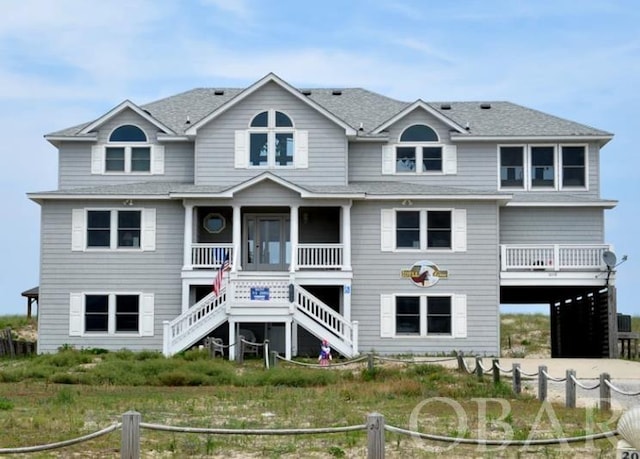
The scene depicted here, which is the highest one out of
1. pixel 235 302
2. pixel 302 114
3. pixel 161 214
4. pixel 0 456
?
pixel 302 114

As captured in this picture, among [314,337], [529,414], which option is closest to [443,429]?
[529,414]

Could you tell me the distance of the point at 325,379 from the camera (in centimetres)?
2883

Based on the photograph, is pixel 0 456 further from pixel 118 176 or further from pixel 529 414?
pixel 118 176

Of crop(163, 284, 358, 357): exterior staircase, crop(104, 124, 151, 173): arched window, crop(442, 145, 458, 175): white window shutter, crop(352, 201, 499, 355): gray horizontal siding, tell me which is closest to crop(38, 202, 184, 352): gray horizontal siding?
crop(104, 124, 151, 173): arched window

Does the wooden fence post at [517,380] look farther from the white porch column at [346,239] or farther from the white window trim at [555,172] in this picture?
the white window trim at [555,172]

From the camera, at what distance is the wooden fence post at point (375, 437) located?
15031mm

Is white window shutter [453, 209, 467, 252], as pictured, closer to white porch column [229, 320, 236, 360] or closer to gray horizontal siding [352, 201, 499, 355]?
gray horizontal siding [352, 201, 499, 355]

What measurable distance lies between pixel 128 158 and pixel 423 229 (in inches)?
422

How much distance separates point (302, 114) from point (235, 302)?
7.22m

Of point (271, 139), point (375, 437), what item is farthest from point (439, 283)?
point (375, 437)

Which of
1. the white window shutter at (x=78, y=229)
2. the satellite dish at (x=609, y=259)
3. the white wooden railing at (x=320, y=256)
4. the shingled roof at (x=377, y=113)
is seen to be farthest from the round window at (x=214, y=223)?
the satellite dish at (x=609, y=259)

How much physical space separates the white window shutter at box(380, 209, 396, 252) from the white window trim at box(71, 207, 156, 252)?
771 centimetres

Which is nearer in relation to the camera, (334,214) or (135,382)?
(135,382)

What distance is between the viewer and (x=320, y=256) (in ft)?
128
